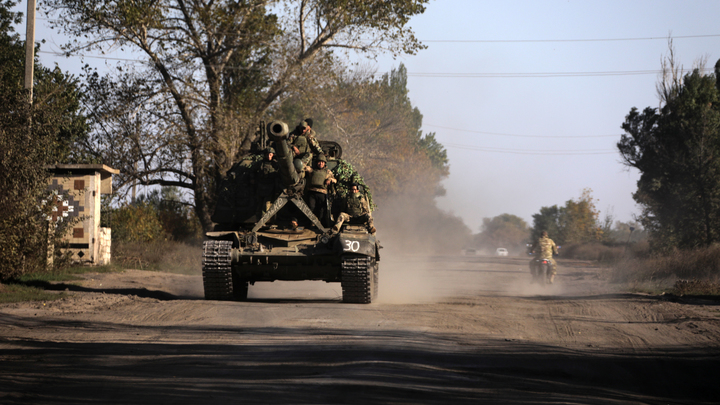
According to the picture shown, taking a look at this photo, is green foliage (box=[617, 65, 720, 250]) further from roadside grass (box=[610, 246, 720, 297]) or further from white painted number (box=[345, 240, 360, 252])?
white painted number (box=[345, 240, 360, 252])

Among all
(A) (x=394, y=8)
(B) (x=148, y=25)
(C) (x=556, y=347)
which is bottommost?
(C) (x=556, y=347)

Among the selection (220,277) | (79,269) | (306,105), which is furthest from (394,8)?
(220,277)

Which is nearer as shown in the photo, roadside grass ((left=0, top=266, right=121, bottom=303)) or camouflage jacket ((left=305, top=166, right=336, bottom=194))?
roadside grass ((left=0, top=266, right=121, bottom=303))

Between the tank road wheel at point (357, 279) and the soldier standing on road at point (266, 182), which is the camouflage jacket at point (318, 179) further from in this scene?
the tank road wheel at point (357, 279)

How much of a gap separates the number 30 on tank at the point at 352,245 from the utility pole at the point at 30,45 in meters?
9.77

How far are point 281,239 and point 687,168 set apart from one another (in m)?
21.4

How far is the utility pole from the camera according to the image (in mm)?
16359

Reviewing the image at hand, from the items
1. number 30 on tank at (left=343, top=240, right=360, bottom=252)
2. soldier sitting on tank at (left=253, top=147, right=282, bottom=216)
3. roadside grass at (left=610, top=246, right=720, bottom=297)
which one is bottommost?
roadside grass at (left=610, top=246, right=720, bottom=297)

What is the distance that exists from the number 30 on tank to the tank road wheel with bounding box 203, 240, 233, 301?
195 cm

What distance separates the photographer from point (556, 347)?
7559 mm

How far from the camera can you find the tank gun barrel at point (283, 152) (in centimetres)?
1030

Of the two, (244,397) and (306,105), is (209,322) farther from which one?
(306,105)

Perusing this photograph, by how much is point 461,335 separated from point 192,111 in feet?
58.1

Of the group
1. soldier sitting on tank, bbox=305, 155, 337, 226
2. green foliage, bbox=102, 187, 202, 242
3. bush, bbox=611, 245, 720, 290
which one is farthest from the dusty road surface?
green foliage, bbox=102, 187, 202, 242
